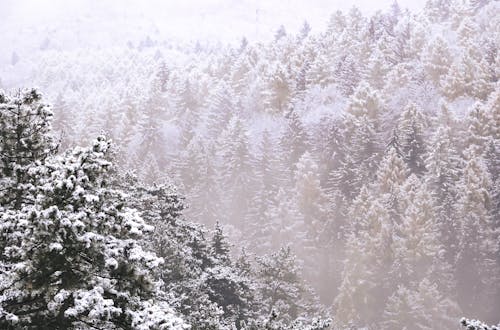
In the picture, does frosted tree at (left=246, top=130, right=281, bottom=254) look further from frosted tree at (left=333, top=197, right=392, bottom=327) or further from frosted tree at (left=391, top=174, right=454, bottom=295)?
frosted tree at (left=391, top=174, right=454, bottom=295)

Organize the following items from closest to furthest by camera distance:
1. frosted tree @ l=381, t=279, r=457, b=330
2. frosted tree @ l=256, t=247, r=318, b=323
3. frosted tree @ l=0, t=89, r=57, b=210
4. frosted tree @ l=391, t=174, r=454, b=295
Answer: frosted tree @ l=0, t=89, r=57, b=210 < frosted tree @ l=256, t=247, r=318, b=323 < frosted tree @ l=381, t=279, r=457, b=330 < frosted tree @ l=391, t=174, r=454, b=295

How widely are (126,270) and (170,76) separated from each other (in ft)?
346

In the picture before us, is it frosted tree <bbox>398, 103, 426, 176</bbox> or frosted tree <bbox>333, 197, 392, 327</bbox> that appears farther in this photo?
frosted tree <bbox>398, 103, 426, 176</bbox>

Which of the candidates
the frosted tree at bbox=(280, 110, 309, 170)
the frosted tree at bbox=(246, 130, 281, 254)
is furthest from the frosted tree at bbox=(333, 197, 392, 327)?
the frosted tree at bbox=(280, 110, 309, 170)

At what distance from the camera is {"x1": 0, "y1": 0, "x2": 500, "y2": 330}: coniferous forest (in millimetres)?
7859

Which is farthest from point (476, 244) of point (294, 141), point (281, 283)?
point (294, 141)

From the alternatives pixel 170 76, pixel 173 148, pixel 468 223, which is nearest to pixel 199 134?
pixel 173 148

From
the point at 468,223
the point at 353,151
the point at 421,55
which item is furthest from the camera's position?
the point at 421,55

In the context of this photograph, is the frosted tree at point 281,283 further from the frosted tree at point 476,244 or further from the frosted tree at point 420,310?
the frosted tree at point 476,244

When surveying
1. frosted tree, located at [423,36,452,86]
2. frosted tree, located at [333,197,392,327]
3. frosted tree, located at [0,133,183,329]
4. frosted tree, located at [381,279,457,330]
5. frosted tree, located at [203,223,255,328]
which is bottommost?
frosted tree, located at [0,133,183,329]

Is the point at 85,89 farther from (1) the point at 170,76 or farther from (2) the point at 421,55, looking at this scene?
(2) the point at 421,55

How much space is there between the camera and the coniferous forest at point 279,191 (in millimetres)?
7859

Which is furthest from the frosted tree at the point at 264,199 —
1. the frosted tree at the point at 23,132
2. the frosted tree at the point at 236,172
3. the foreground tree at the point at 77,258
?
the foreground tree at the point at 77,258

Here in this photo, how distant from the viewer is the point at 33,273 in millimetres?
7500
